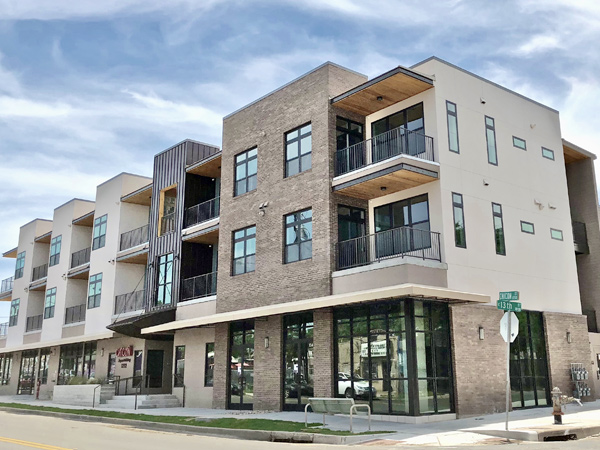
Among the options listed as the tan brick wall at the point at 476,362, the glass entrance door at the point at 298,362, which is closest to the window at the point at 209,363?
the glass entrance door at the point at 298,362

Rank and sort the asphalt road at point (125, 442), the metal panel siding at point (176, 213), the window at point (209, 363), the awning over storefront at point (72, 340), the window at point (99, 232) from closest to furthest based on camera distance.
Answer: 1. the asphalt road at point (125, 442)
2. the window at point (209, 363)
3. the metal panel siding at point (176, 213)
4. the awning over storefront at point (72, 340)
5. the window at point (99, 232)

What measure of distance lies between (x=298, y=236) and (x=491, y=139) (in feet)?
25.3

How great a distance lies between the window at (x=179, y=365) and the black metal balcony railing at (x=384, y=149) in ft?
39.8

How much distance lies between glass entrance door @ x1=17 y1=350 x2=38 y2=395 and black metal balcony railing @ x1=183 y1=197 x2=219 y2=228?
71.4 ft

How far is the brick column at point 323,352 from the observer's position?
2020cm

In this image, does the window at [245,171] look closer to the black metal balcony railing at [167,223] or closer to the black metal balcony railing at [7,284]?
the black metal balcony railing at [167,223]

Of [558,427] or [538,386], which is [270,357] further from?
[558,427]

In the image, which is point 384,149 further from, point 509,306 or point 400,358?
point 509,306

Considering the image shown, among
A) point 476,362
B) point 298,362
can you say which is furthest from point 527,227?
point 298,362

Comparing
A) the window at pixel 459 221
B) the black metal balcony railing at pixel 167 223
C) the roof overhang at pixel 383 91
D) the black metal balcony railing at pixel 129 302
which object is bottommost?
the black metal balcony railing at pixel 129 302

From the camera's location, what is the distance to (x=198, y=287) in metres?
28.3

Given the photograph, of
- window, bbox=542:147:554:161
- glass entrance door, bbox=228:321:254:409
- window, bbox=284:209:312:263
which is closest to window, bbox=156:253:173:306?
glass entrance door, bbox=228:321:254:409

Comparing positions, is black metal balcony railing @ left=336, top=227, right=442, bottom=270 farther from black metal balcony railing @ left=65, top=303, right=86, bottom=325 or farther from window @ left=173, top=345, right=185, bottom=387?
black metal balcony railing @ left=65, top=303, right=86, bottom=325

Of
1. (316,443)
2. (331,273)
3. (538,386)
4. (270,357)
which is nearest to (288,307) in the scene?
(331,273)
